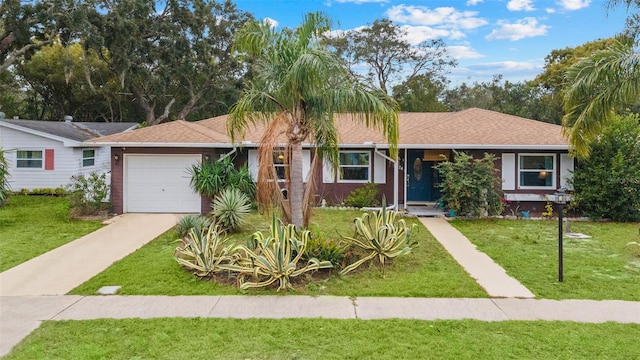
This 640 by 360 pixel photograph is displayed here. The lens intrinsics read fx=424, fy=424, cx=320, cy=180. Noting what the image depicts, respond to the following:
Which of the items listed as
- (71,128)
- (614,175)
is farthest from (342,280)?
(71,128)

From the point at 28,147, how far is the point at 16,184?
1803 mm

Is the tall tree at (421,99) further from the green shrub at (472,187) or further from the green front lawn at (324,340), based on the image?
the green front lawn at (324,340)

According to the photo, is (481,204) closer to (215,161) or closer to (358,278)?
(358,278)

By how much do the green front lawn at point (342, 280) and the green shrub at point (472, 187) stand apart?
4143 millimetres

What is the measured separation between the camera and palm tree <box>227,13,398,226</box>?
8242 millimetres

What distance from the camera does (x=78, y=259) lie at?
8836 mm

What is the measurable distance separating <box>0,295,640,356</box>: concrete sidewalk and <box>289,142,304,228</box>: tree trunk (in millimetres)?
2331

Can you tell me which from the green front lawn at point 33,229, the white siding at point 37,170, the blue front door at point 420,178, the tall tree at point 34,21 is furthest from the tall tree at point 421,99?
the green front lawn at point 33,229

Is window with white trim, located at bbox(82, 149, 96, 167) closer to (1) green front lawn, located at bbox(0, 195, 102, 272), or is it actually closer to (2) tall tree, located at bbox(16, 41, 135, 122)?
(1) green front lawn, located at bbox(0, 195, 102, 272)

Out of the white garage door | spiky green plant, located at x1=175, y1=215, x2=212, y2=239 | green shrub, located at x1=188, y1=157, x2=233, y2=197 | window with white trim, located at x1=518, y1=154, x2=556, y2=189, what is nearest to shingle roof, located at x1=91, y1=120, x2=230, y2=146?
the white garage door

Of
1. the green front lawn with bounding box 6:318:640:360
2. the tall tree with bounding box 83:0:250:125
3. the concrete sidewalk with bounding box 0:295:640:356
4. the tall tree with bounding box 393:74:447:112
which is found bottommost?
the green front lawn with bounding box 6:318:640:360

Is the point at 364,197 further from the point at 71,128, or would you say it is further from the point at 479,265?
the point at 71,128

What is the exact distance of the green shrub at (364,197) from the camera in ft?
47.8

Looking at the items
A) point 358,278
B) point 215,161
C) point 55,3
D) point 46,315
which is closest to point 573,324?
point 358,278
